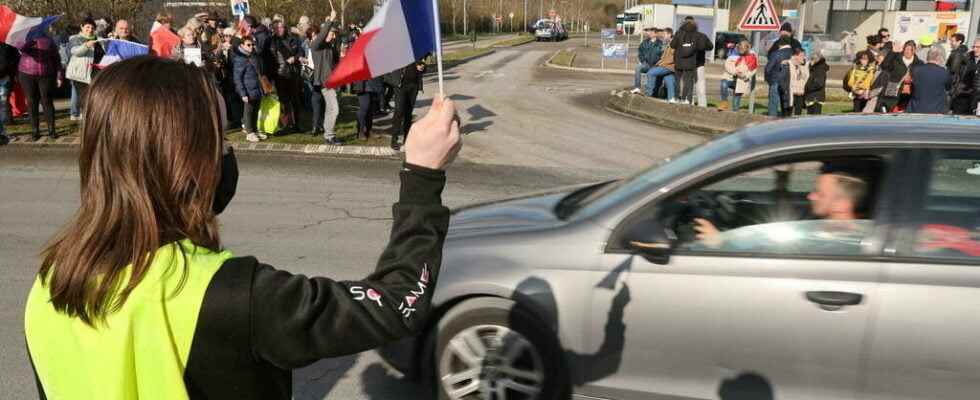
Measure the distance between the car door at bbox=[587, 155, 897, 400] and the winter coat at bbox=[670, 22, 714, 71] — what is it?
12.4 meters

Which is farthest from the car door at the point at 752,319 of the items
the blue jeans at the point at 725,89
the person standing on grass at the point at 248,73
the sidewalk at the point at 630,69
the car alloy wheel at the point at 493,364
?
the sidewalk at the point at 630,69

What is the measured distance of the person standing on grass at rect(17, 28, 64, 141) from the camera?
1117cm

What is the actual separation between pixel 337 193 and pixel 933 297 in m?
6.87

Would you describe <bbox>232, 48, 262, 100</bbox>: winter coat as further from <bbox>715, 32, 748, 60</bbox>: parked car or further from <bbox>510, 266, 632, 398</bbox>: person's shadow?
<bbox>715, 32, 748, 60</bbox>: parked car

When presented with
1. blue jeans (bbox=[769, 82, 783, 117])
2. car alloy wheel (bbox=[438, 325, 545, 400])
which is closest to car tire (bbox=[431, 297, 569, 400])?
car alloy wheel (bbox=[438, 325, 545, 400])

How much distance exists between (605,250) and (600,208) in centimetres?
33

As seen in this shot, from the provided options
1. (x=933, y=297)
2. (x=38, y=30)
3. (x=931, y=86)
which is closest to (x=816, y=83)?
(x=931, y=86)

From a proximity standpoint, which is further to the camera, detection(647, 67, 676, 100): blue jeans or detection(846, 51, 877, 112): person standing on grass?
detection(647, 67, 676, 100): blue jeans

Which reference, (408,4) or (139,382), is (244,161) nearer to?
(408,4)

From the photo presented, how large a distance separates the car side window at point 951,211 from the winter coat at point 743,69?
12.2 metres

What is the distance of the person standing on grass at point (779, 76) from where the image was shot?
14.1 m

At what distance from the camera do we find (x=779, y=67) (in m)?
14.1

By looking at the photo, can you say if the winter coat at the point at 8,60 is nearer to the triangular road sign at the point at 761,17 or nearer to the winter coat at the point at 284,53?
the winter coat at the point at 284,53

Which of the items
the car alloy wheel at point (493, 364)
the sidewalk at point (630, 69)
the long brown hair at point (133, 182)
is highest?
the long brown hair at point (133, 182)
